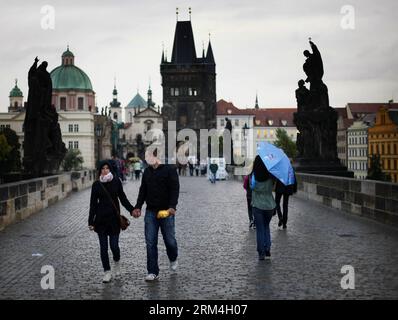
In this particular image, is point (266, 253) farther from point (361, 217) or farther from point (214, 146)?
point (214, 146)

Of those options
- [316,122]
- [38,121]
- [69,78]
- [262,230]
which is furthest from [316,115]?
[69,78]

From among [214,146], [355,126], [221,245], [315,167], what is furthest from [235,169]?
[214,146]

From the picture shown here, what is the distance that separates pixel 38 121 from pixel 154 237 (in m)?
14.5

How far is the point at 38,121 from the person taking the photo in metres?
23.1

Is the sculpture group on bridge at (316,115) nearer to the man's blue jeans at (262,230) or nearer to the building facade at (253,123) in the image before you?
the man's blue jeans at (262,230)

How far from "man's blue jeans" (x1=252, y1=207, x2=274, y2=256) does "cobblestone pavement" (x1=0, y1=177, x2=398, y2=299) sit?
0.73ft

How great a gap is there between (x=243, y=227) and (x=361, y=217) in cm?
305

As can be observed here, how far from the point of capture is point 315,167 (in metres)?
25.7

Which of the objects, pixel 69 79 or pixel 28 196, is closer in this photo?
pixel 28 196

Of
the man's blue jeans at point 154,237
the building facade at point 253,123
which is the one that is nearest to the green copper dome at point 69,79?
the building facade at point 253,123

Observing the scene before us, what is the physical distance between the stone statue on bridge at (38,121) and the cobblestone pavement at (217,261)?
5.96 m

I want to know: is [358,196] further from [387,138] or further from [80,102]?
[80,102]

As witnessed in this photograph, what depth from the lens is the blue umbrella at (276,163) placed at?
11164mm
